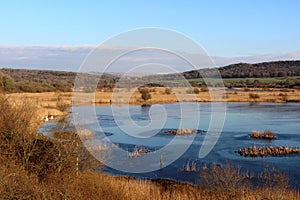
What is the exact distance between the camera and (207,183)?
1506cm

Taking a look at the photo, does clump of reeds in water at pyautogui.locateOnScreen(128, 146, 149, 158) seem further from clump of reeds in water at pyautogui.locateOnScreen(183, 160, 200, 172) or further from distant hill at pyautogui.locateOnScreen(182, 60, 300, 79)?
distant hill at pyautogui.locateOnScreen(182, 60, 300, 79)

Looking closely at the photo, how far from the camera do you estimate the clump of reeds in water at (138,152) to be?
21.3 m

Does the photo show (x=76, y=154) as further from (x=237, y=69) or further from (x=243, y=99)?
(x=237, y=69)

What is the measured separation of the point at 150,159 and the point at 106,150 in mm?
2489

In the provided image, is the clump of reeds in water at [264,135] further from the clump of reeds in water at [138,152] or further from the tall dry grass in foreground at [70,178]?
the tall dry grass in foreground at [70,178]

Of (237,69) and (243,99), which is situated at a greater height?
(237,69)

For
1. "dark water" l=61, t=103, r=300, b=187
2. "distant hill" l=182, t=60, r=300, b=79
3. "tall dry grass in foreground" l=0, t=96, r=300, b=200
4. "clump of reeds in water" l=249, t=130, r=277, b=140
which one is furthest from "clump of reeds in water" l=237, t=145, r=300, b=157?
"distant hill" l=182, t=60, r=300, b=79

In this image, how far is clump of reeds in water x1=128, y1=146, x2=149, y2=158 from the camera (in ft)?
69.8

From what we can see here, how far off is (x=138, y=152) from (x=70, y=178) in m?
10.1

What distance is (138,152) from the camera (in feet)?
72.2

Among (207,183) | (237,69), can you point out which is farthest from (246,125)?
(237,69)

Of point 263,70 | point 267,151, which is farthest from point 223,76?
point 267,151

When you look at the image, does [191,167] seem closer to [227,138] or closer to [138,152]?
[138,152]

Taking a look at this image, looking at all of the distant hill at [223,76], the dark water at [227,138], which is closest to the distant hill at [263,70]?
the distant hill at [223,76]
